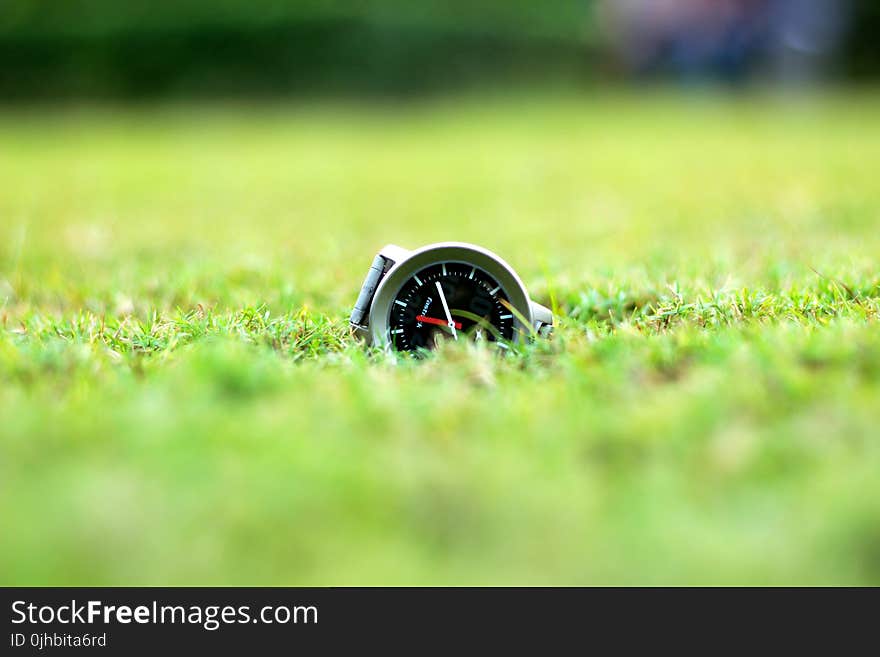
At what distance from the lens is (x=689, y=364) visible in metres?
3.23

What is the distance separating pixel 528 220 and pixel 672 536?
497 cm

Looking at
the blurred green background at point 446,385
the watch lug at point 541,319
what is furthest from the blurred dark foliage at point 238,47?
the watch lug at point 541,319

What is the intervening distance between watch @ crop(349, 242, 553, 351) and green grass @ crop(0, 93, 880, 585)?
0.45 ft

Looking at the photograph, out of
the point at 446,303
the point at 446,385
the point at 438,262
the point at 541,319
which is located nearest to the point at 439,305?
the point at 446,303

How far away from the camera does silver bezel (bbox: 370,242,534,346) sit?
140 inches

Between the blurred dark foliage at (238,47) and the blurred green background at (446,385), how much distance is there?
303 inches

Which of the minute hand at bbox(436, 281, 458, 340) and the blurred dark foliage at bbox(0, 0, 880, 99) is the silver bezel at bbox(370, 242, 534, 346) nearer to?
the minute hand at bbox(436, 281, 458, 340)

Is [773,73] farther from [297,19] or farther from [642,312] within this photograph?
[642,312]

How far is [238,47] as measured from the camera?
1772 centimetres

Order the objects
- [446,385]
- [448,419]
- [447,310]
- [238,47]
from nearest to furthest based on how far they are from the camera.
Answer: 1. [448,419]
2. [446,385]
3. [447,310]
4. [238,47]

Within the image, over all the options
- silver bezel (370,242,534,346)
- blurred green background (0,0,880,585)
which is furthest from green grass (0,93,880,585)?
silver bezel (370,242,534,346)

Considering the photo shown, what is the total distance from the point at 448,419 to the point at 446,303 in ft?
2.58

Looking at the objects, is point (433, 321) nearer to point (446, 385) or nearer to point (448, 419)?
point (446, 385)

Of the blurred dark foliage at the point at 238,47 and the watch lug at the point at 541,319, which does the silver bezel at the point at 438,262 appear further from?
the blurred dark foliage at the point at 238,47
